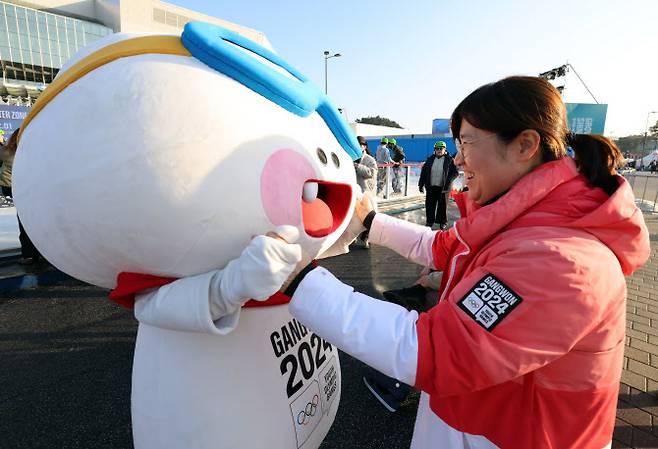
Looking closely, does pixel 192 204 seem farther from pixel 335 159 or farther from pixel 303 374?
pixel 303 374

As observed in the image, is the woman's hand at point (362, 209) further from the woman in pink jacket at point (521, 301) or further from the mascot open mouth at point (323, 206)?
the woman in pink jacket at point (521, 301)

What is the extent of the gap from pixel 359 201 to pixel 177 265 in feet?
3.01

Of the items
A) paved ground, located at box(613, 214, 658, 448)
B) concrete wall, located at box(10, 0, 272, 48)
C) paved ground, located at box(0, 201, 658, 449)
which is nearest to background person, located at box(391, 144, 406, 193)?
paved ground, located at box(613, 214, 658, 448)

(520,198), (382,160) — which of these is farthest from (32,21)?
(520,198)

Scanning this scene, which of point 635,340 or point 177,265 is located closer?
point 177,265

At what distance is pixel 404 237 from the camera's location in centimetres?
188

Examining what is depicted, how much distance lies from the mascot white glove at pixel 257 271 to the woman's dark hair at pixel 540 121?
0.65 meters

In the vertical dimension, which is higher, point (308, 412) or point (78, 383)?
point (308, 412)

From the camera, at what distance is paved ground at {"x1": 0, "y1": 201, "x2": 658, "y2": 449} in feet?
7.47

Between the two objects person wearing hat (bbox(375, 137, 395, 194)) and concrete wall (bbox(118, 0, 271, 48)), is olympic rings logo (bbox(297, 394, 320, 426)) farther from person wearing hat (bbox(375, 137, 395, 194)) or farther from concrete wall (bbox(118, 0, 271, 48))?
concrete wall (bbox(118, 0, 271, 48))

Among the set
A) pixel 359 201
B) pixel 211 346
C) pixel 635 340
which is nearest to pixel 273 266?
pixel 211 346

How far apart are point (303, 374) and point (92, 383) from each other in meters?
2.01

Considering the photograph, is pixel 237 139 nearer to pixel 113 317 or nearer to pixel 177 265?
pixel 177 265

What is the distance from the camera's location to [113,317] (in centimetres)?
370
